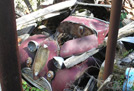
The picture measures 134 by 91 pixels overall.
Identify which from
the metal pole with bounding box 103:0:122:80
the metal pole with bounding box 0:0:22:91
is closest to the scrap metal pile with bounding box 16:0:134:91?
the metal pole with bounding box 103:0:122:80

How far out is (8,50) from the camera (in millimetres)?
823

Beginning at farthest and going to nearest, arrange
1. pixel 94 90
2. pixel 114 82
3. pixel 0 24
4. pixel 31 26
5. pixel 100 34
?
1. pixel 31 26
2. pixel 100 34
3. pixel 94 90
4. pixel 114 82
5. pixel 0 24

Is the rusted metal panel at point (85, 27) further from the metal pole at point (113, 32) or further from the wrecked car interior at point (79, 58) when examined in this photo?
the metal pole at point (113, 32)

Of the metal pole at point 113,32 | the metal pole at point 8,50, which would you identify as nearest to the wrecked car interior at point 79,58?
the metal pole at point 113,32

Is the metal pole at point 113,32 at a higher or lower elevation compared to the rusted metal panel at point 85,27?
higher

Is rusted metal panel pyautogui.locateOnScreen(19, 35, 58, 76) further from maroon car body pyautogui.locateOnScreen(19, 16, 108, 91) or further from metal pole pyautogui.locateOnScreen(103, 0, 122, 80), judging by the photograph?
metal pole pyautogui.locateOnScreen(103, 0, 122, 80)

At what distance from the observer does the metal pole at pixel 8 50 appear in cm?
77

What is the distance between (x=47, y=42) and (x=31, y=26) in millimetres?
1050

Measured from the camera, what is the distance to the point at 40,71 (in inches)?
127

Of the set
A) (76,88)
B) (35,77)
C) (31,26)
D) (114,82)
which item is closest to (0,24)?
(114,82)

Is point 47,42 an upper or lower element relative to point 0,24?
lower

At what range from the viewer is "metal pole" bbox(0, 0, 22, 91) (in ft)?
2.54

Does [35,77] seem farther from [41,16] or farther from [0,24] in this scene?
[0,24]

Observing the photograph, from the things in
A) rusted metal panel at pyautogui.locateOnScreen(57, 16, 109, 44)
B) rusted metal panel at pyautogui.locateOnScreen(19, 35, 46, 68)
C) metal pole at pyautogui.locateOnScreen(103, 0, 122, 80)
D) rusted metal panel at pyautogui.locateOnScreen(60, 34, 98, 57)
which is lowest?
rusted metal panel at pyautogui.locateOnScreen(19, 35, 46, 68)
